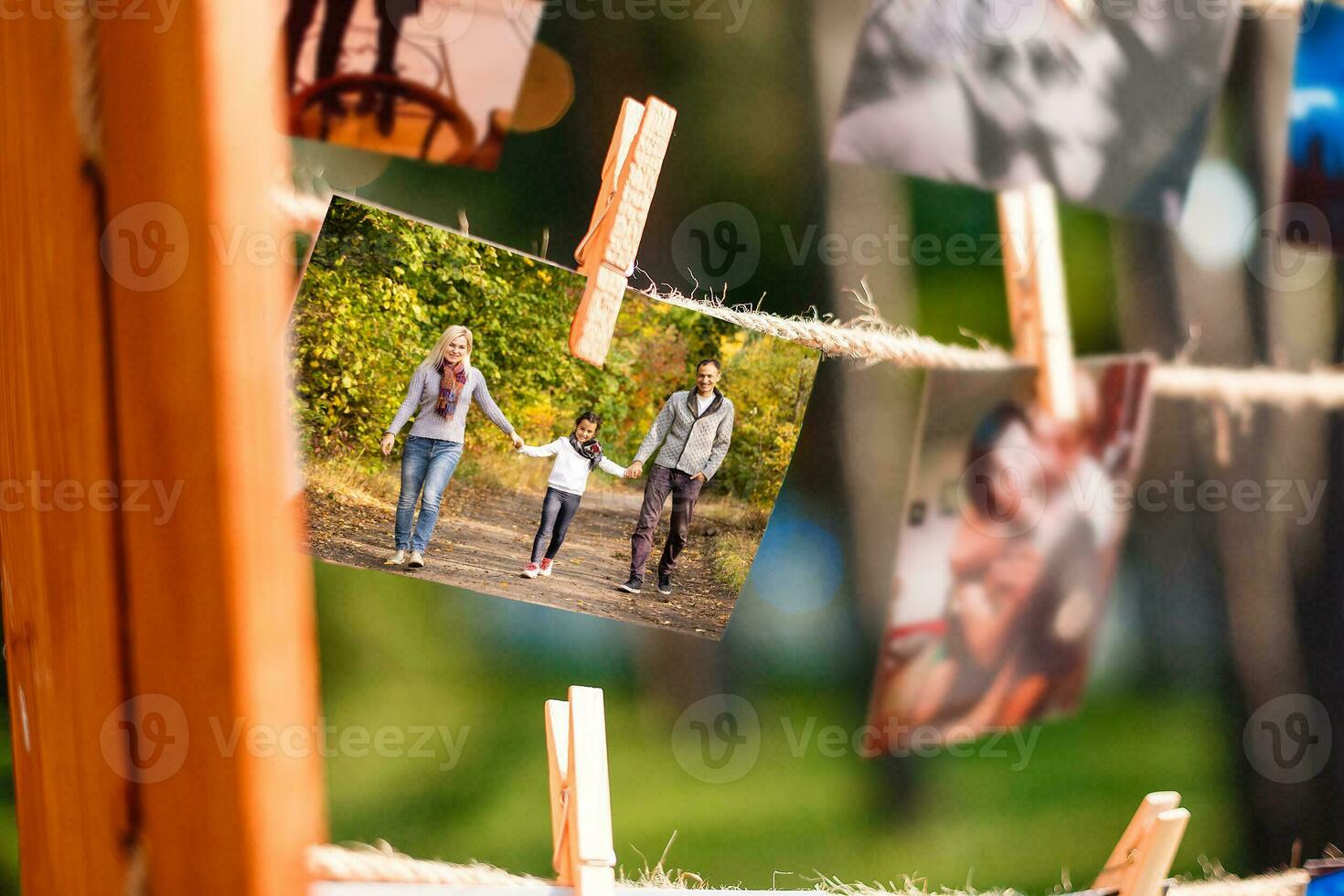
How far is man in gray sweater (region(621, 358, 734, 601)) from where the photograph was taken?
0.93 meters

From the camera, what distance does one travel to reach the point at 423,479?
35.0 inches

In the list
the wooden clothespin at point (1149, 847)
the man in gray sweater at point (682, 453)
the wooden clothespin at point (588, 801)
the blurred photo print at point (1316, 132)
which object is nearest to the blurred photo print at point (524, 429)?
the man in gray sweater at point (682, 453)

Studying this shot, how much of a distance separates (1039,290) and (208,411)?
32.5 inches

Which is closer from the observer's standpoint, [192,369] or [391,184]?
[192,369]

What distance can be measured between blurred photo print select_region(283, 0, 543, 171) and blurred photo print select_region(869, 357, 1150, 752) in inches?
20.3

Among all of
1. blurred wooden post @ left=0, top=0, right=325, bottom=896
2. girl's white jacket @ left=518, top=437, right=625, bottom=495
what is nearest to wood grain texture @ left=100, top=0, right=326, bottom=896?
blurred wooden post @ left=0, top=0, right=325, bottom=896

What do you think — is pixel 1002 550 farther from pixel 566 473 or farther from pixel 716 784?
pixel 566 473

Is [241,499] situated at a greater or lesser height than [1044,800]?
greater

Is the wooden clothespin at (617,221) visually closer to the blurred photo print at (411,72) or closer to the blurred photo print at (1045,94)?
the blurred photo print at (411,72)

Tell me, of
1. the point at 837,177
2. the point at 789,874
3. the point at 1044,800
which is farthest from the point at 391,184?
the point at 1044,800

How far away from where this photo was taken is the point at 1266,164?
117 centimetres

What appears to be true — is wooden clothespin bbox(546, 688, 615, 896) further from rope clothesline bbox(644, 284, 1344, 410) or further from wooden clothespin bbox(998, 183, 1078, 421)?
wooden clothespin bbox(998, 183, 1078, 421)

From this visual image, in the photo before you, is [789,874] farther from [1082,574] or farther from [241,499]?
[241,499]

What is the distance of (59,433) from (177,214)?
0.16m
